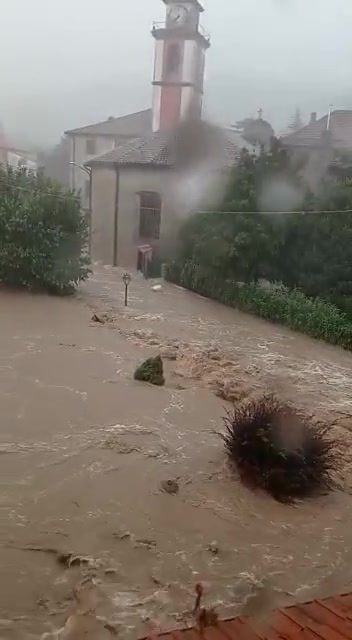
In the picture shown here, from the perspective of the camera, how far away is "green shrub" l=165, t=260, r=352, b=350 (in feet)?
28.5

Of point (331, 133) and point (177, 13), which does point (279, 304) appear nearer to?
point (331, 133)

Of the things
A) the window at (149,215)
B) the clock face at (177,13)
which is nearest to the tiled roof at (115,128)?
the window at (149,215)

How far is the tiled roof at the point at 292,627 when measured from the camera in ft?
6.10

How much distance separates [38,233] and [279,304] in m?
4.01

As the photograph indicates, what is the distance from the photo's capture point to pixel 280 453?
3.87 meters

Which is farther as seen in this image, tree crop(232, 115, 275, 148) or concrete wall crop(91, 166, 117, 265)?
concrete wall crop(91, 166, 117, 265)

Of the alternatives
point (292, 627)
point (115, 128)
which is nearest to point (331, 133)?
point (115, 128)

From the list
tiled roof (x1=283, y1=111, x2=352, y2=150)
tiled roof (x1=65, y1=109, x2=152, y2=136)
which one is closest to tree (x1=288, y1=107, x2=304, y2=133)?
tiled roof (x1=283, y1=111, x2=352, y2=150)

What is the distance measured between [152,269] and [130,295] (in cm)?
222

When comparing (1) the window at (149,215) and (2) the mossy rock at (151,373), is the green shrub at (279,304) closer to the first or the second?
(1) the window at (149,215)

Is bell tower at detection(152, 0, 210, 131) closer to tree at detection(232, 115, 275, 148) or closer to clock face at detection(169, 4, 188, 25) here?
clock face at detection(169, 4, 188, 25)

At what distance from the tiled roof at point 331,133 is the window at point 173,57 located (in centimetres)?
370

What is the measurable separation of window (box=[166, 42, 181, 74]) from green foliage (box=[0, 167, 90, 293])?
451cm

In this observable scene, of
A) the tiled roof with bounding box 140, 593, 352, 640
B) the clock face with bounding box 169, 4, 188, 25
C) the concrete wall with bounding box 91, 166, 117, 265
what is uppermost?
the clock face with bounding box 169, 4, 188, 25
